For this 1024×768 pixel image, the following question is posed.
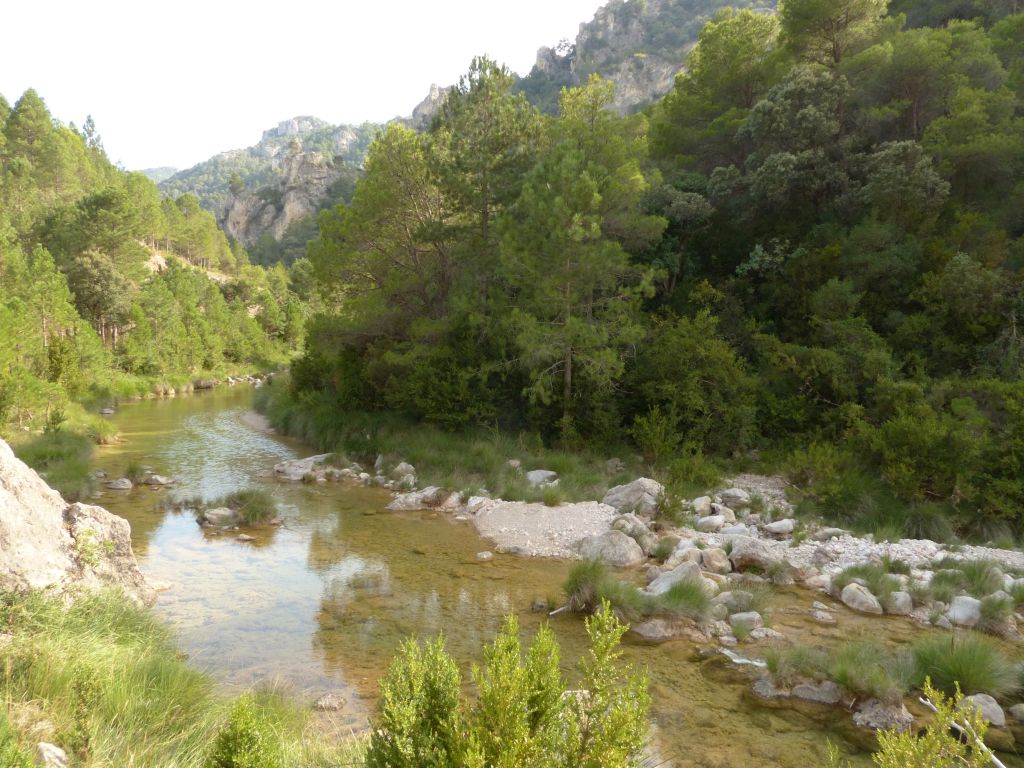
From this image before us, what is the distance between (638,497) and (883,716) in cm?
755

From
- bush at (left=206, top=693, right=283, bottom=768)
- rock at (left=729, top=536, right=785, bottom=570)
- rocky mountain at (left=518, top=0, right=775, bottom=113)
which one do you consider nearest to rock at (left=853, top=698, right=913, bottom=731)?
rock at (left=729, top=536, right=785, bottom=570)

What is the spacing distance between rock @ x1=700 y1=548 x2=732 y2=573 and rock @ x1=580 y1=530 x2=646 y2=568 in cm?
112

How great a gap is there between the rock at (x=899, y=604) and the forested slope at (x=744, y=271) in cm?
354

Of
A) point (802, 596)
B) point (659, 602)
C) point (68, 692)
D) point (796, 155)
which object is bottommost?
point (802, 596)

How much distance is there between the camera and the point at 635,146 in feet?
57.2

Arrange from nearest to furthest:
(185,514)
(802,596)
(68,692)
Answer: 1. (68,692)
2. (802,596)
3. (185,514)

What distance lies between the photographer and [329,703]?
21.0 ft

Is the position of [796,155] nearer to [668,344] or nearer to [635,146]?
[635,146]

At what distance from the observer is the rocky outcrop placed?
6652 millimetres

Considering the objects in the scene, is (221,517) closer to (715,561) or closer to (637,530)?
(637,530)

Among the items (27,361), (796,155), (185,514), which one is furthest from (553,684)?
(27,361)

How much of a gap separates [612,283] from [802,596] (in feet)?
31.2

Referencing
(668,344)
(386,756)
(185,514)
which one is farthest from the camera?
(668,344)

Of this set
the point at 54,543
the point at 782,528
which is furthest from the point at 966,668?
the point at 54,543
